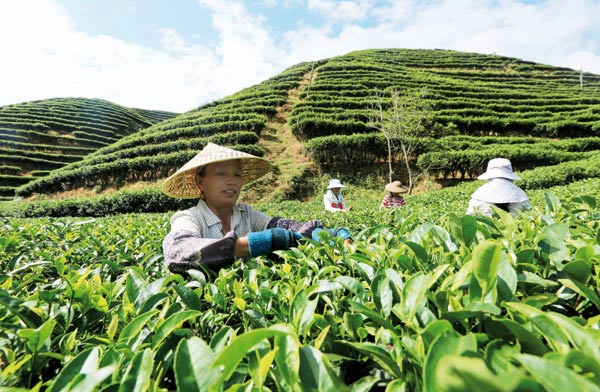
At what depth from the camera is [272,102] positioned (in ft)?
84.4

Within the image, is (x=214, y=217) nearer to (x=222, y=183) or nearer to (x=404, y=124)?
(x=222, y=183)

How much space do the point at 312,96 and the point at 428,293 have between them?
1019 inches

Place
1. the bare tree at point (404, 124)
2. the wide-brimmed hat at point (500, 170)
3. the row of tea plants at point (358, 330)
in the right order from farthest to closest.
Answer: the bare tree at point (404, 124)
the wide-brimmed hat at point (500, 170)
the row of tea plants at point (358, 330)

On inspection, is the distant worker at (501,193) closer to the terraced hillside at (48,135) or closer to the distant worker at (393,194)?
the distant worker at (393,194)

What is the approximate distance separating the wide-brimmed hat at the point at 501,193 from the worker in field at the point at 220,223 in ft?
8.06

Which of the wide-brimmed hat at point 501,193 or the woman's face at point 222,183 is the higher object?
the woman's face at point 222,183

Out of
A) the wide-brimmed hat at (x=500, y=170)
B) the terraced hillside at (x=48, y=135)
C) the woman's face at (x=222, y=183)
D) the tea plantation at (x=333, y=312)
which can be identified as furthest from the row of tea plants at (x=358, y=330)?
the terraced hillside at (x=48, y=135)

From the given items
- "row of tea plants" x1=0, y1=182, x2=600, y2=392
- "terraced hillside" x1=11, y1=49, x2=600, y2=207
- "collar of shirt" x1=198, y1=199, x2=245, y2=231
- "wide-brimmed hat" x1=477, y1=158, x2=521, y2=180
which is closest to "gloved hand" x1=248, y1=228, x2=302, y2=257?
"row of tea plants" x1=0, y1=182, x2=600, y2=392

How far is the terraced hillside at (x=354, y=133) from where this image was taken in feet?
60.3

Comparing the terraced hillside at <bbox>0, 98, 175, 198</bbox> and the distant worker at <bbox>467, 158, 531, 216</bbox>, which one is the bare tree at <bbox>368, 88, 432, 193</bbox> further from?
the terraced hillside at <bbox>0, 98, 175, 198</bbox>

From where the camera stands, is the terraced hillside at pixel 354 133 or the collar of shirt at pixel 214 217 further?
the terraced hillside at pixel 354 133

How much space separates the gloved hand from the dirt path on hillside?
Result: 15563mm

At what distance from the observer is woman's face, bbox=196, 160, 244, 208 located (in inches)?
92.4

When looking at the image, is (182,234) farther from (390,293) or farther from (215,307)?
(390,293)
